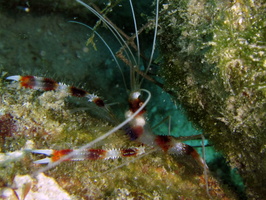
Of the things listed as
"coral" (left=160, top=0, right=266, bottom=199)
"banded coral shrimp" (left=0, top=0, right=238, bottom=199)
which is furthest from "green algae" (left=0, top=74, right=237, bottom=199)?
"coral" (left=160, top=0, right=266, bottom=199)

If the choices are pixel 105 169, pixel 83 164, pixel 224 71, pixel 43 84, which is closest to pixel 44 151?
pixel 83 164

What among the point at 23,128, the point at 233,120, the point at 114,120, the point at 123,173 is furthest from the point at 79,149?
the point at 233,120

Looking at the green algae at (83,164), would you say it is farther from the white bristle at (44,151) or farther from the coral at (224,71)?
the coral at (224,71)

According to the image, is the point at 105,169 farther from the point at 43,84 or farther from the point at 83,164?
the point at 43,84

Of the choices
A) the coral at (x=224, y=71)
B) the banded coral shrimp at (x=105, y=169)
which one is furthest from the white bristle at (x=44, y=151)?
the coral at (x=224, y=71)

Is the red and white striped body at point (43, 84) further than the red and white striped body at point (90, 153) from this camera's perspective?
Yes

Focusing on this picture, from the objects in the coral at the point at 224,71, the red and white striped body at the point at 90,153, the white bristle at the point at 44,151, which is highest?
the coral at the point at 224,71

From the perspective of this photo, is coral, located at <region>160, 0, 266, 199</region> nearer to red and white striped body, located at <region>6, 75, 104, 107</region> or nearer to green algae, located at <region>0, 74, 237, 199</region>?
green algae, located at <region>0, 74, 237, 199</region>
